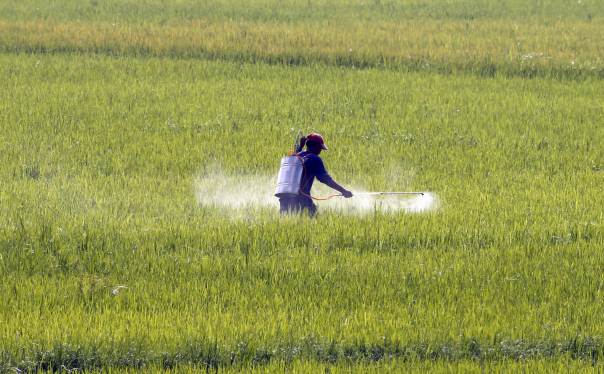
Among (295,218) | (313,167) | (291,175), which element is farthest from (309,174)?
(295,218)

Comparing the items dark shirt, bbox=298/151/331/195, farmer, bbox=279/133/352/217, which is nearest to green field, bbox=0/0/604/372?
farmer, bbox=279/133/352/217

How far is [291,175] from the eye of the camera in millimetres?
10945

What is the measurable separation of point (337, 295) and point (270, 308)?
2.15 feet

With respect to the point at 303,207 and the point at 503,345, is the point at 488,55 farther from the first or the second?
the point at 503,345

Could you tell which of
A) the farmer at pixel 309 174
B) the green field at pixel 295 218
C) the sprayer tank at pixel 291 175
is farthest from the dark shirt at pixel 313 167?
the green field at pixel 295 218

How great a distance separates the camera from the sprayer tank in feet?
35.9

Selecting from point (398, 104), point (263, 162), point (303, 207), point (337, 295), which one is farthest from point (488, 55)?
point (337, 295)

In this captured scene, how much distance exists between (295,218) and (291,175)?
449mm

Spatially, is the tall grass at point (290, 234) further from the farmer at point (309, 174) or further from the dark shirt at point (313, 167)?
the dark shirt at point (313, 167)

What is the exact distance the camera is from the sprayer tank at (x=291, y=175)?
10.9 m

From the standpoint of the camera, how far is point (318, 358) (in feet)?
25.0

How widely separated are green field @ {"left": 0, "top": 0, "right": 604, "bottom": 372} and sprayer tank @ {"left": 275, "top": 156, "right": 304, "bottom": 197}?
0.34 meters

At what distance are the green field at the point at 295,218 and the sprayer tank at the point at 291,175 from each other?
13.5 inches

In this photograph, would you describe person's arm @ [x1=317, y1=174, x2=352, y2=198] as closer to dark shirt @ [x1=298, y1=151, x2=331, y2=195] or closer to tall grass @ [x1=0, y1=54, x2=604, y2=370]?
dark shirt @ [x1=298, y1=151, x2=331, y2=195]
